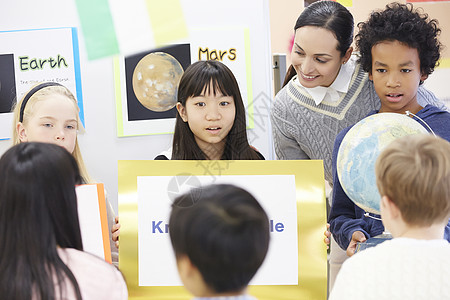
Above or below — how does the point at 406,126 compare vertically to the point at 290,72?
below

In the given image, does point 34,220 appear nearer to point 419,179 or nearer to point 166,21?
point 419,179

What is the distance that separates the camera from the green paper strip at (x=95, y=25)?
7.85 feet

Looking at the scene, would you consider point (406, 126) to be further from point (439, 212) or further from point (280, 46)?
point (280, 46)

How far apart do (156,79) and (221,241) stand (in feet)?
5.10

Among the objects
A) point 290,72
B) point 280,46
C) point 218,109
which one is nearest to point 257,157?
point 218,109

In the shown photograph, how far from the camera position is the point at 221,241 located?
103cm

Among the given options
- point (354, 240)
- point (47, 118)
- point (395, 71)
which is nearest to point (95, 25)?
point (47, 118)

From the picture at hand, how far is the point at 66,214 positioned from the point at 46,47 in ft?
4.46

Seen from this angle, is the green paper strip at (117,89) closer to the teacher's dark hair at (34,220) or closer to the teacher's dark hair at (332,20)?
the teacher's dark hair at (332,20)

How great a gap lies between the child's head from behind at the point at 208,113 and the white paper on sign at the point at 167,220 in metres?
0.26

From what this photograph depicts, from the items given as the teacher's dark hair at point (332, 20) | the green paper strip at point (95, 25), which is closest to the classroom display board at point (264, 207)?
the teacher's dark hair at point (332, 20)

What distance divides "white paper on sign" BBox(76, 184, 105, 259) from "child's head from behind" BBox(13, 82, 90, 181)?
0.84 feet

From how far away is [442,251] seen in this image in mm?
1248

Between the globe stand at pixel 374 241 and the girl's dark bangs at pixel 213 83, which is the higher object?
the girl's dark bangs at pixel 213 83
